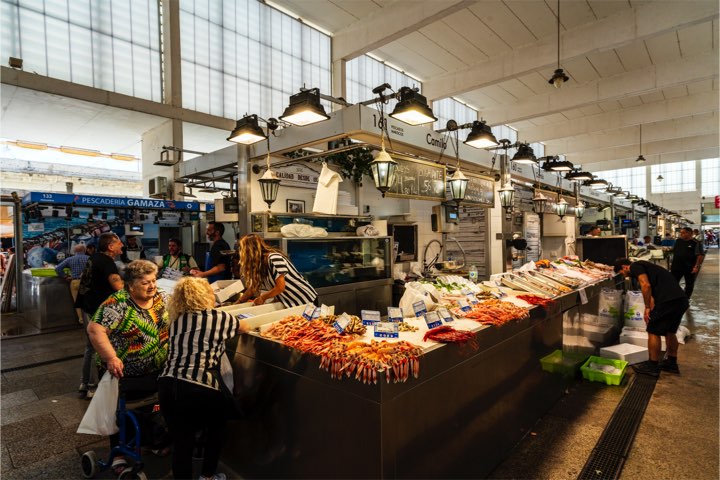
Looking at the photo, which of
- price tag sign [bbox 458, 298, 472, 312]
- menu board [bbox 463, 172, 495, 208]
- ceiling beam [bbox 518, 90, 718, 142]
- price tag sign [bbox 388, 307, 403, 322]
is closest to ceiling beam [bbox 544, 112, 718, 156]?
ceiling beam [bbox 518, 90, 718, 142]

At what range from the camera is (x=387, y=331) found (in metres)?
2.59

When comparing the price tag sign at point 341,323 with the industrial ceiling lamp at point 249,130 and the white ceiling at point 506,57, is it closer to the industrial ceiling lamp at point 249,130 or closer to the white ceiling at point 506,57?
the industrial ceiling lamp at point 249,130

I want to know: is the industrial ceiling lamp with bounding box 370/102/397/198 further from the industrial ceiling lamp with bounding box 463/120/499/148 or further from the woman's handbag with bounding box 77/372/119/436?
the woman's handbag with bounding box 77/372/119/436

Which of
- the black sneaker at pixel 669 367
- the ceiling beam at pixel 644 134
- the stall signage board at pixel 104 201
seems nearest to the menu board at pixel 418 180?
the black sneaker at pixel 669 367

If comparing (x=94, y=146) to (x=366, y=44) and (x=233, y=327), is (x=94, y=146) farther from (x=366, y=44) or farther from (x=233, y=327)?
(x=233, y=327)

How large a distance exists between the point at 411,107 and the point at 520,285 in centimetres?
232

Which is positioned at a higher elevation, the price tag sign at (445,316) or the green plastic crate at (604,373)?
the price tag sign at (445,316)

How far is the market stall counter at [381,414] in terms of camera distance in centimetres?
206

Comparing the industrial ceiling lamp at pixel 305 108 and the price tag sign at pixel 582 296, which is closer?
the industrial ceiling lamp at pixel 305 108

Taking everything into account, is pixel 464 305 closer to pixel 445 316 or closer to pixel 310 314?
pixel 445 316

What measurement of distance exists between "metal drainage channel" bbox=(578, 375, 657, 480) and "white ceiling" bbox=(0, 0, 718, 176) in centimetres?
599

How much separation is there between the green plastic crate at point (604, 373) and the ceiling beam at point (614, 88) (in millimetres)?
7723

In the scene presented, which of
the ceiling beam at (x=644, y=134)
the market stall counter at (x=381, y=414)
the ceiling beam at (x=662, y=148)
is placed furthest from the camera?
the ceiling beam at (x=662, y=148)

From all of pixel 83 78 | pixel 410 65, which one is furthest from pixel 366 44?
pixel 83 78
